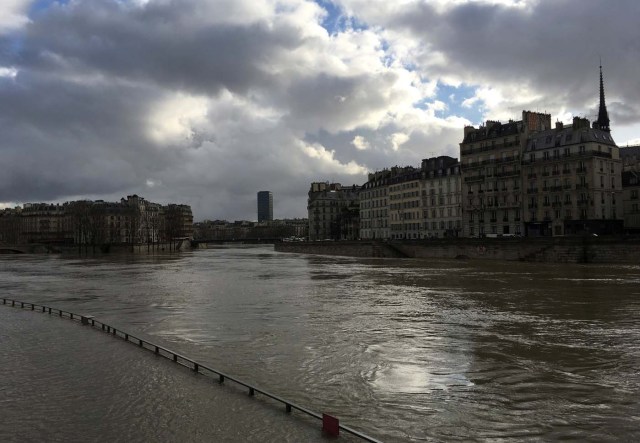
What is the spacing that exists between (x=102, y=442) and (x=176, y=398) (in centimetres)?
251

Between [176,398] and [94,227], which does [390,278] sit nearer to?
[176,398]

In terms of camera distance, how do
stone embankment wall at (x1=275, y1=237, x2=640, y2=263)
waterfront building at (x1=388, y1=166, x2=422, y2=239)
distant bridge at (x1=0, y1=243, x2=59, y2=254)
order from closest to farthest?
stone embankment wall at (x1=275, y1=237, x2=640, y2=263) → waterfront building at (x1=388, y1=166, x2=422, y2=239) → distant bridge at (x1=0, y1=243, x2=59, y2=254)

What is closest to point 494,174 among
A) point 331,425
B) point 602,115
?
point 602,115

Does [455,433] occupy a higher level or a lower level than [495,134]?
lower

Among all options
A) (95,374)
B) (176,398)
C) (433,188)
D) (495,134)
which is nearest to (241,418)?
(176,398)

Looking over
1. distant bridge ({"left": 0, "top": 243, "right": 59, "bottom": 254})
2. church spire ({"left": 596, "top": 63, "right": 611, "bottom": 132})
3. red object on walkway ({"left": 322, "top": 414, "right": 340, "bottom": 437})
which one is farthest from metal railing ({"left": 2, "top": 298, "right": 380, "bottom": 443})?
distant bridge ({"left": 0, "top": 243, "right": 59, "bottom": 254})

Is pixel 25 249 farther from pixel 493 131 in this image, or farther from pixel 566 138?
pixel 566 138

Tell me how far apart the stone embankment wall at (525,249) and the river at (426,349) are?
22779 millimetres

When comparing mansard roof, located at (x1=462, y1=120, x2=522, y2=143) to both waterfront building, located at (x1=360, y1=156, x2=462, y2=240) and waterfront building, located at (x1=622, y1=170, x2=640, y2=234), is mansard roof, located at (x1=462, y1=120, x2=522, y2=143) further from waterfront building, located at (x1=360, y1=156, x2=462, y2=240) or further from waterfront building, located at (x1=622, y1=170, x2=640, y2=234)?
waterfront building, located at (x1=622, y1=170, x2=640, y2=234)

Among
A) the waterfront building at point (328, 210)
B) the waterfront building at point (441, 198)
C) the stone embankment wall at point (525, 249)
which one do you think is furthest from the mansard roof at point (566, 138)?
the waterfront building at point (328, 210)

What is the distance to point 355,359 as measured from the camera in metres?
15.9

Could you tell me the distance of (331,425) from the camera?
9.62 m

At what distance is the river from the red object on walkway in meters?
0.72

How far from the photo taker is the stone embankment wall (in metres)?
56.9
